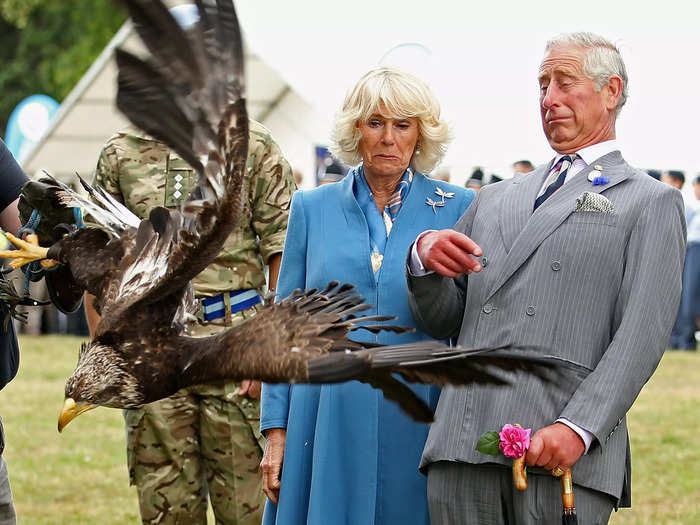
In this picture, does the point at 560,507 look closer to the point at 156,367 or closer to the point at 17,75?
the point at 156,367

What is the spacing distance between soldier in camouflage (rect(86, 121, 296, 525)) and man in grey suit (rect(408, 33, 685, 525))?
1.29 metres

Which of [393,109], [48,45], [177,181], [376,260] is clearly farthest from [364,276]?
[48,45]

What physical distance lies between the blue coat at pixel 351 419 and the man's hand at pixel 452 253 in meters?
0.53

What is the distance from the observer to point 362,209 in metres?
3.85

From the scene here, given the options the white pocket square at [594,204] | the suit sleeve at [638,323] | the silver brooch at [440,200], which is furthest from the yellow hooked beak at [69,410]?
the white pocket square at [594,204]

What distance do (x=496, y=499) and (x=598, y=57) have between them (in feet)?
4.40

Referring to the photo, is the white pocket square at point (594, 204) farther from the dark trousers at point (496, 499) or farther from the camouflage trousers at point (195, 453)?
the camouflage trousers at point (195, 453)

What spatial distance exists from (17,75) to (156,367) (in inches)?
1473

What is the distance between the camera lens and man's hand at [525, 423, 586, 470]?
297 centimetres

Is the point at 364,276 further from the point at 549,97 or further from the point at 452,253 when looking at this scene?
the point at 549,97

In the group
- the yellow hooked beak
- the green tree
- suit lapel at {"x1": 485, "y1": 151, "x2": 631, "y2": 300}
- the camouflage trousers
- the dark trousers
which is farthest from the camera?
the green tree

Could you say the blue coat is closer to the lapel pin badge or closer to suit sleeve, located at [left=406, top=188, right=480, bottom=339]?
suit sleeve, located at [left=406, top=188, right=480, bottom=339]

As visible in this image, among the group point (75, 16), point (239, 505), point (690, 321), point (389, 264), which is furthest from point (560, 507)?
point (75, 16)

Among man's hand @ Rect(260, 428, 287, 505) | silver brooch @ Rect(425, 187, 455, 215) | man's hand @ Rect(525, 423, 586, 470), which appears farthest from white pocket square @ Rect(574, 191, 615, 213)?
man's hand @ Rect(260, 428, 287, 505)
